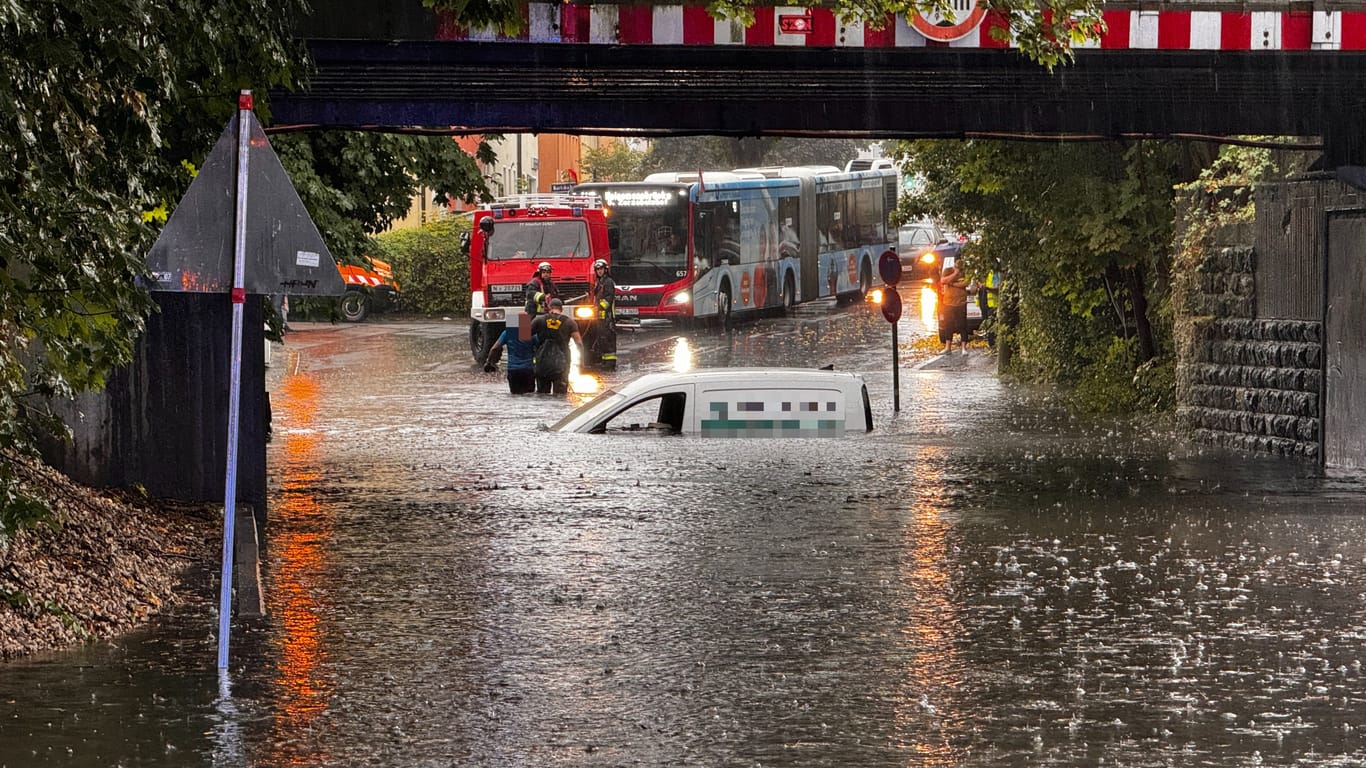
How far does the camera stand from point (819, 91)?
51.6 feet

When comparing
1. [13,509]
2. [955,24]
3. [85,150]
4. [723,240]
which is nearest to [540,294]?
[955,24]

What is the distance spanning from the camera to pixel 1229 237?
72.1 ft

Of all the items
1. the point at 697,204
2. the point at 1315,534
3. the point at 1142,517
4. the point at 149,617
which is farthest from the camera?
the point at 697,204

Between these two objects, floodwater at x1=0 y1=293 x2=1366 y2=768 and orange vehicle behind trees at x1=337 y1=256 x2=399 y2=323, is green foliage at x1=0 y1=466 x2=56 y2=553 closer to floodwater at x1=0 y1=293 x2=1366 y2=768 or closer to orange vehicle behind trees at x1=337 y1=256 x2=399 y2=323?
floodwater at x1=0 y1=293 x2=1366 y2=768

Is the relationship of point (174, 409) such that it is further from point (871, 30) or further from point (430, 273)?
point (430, 273)

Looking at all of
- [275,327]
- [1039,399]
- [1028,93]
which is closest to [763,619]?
[1028,93]

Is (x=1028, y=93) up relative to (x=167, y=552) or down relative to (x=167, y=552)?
up

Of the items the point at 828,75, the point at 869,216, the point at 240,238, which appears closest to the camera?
the point at 240,238

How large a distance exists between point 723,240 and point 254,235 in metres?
36.9

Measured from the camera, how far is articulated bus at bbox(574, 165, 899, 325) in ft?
148

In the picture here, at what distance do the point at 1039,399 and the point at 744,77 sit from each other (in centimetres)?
1513

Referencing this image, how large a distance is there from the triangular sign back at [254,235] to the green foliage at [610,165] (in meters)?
63.9

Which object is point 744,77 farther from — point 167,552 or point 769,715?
point 769,715

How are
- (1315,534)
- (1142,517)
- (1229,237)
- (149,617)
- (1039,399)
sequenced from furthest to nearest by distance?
1. (1039,399)
2. (1229,237)
3. (1142,517)
4. (1315,534)
5. (149,617)
